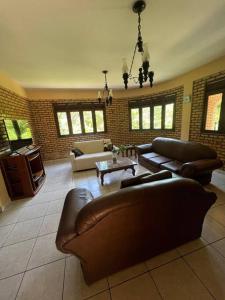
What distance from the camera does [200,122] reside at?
3.59 metres

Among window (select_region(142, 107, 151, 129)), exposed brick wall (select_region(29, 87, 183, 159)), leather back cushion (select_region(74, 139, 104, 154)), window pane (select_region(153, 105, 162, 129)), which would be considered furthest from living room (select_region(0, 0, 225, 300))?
window (select_region(142, 107, 151, 129))

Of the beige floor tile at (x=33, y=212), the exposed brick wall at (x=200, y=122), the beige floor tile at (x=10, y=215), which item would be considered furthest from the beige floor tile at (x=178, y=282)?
the exposed brick wall at (x=200, y=122)

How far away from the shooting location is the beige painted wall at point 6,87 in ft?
8.16

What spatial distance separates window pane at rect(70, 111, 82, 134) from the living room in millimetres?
1298

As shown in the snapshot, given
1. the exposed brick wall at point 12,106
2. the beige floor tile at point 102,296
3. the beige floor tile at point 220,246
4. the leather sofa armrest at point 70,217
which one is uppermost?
the exposed brick wall at point 12,106

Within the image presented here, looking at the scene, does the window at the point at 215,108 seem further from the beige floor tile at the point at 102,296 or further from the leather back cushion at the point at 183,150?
the beige floor tile at the point at 102,296

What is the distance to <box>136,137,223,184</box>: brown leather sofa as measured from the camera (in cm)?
246

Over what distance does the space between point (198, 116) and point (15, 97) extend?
16.1 feet

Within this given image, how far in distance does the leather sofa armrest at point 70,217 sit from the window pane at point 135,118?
14.4 feet

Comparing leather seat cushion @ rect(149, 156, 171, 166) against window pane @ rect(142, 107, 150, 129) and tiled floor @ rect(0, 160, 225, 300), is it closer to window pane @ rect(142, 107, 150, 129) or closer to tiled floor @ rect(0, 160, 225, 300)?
tiled floor @ rect(0, 160, 225, 300)

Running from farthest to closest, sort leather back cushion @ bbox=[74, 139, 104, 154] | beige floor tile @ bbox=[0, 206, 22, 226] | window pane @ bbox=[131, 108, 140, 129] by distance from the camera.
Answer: window pane @ bbox=[131, 108, 140, 129], leather back cushion @ bbox=[74, 139, 104, 154], beige floor tile @ bbox=[0, 206, 22, 226]

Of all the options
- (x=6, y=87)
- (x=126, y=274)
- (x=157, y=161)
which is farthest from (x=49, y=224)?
(x=6, y=87)

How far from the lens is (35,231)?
1.90 metres

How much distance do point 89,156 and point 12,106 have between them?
2.32 m
